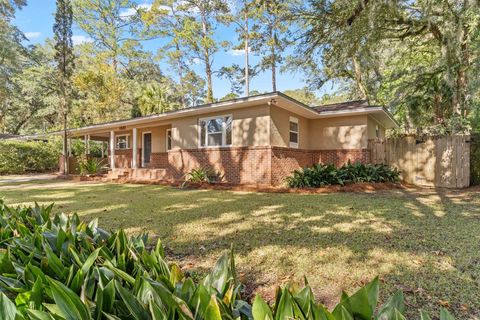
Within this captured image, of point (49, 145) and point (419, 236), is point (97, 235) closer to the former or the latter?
point (419, 236)

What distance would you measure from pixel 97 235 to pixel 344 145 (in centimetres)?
1200

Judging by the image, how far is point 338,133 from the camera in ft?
42.5

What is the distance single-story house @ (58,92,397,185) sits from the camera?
10.7m

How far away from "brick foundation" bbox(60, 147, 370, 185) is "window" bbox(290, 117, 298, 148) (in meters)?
0.34

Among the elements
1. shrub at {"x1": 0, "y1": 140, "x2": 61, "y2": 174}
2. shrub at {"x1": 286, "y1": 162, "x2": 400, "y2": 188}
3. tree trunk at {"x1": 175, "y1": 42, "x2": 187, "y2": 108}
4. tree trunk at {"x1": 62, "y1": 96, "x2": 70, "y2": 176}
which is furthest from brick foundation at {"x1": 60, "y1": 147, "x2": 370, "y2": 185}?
tree trunk at {"x1": 175, "y1": 42, "x2": 187, "y2": 108}

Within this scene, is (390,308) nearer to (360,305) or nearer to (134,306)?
(360,305)

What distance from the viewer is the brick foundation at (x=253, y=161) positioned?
34.8 feet

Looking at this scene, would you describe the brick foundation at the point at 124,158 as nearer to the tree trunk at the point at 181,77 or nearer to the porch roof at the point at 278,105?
the porch roof at the point at 278,105

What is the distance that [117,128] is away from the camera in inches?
653

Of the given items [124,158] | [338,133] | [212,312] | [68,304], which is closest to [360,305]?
[212,312]

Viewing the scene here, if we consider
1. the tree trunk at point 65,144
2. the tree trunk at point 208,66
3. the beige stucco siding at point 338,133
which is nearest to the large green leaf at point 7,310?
the beige stucco siding at point 338,133

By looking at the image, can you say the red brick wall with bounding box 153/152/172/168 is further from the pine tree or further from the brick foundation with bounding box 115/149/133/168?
the pine tree

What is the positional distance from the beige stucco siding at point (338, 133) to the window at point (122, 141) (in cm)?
1250

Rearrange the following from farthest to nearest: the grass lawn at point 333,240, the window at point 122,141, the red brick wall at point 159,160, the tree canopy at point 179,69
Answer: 1. the window at point 122,141
2. the red brick wall at point 159,160
3. the tree canopy at point 179,69
4. the grass lawn at point 333,240
